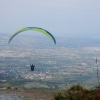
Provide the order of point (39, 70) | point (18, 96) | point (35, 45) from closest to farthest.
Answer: point (18, 96) < point (39, 70) < point (35, 45)

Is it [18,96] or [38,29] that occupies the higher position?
[38,29]

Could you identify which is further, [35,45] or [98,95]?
[35,45]

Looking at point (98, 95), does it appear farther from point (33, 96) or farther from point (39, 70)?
point (39, 70)

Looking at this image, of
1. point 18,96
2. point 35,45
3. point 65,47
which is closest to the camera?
point 18,96

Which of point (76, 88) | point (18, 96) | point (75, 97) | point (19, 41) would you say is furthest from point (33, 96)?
point (19, 41)

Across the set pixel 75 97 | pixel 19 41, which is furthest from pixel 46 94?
pixel 19 41

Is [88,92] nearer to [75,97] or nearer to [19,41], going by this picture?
[75,97]

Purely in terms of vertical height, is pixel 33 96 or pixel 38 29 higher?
pixel 38 29

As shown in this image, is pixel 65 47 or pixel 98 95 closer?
pixel 98 95

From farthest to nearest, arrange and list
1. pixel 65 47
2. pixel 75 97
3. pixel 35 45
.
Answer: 1. pixel 65 47
2. pixel 35 45
3. pixel 75 97
